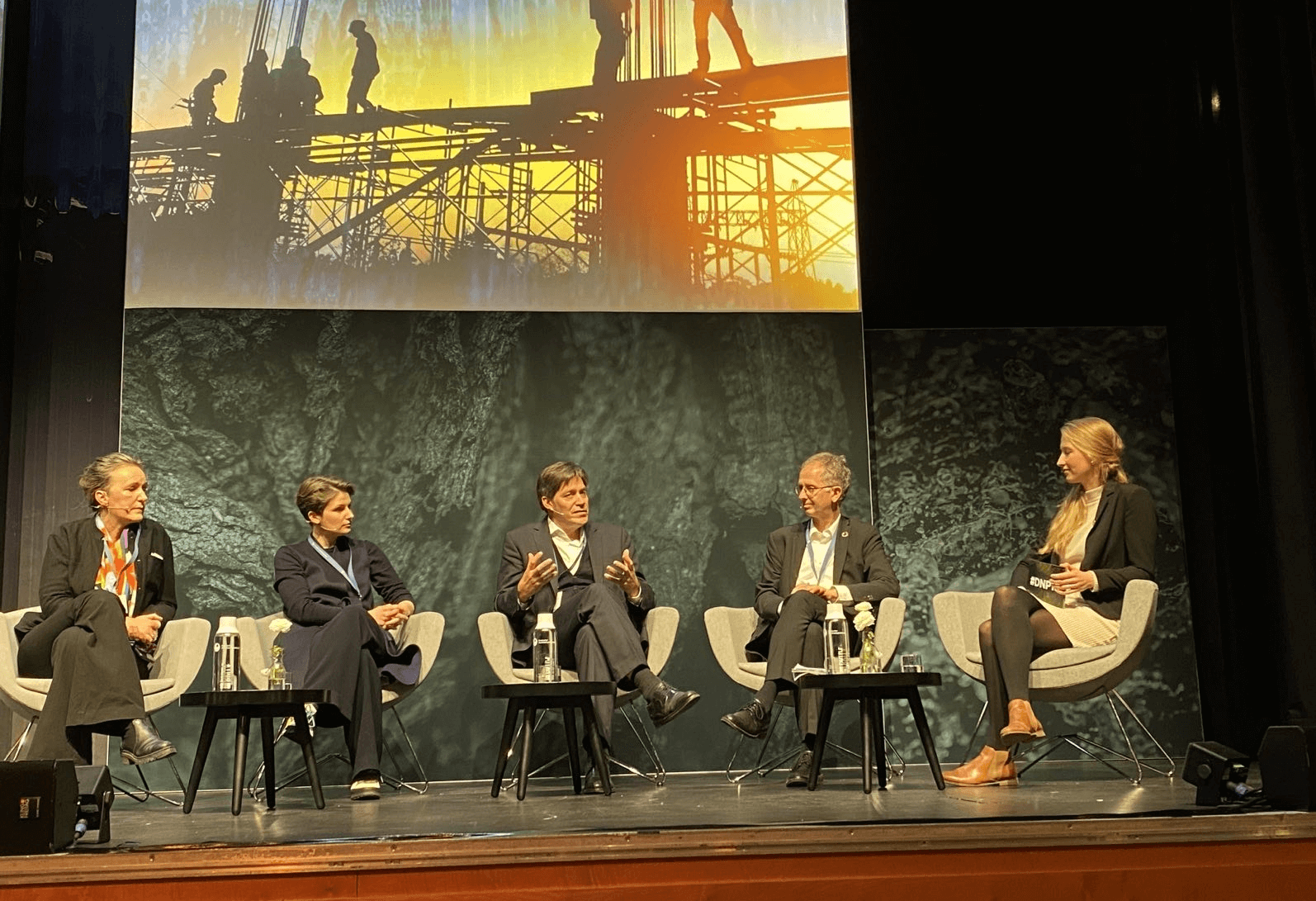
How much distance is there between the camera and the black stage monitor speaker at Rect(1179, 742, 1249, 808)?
304 centimetres

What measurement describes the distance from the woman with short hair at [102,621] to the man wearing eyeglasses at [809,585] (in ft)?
6.24

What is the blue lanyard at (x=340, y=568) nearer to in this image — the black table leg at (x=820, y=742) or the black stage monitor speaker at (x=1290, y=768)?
the black table leg at (x=820, y=742)

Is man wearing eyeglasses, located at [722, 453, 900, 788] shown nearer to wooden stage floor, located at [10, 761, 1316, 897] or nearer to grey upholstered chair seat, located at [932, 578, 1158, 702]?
grey upholstered chair seat, located at [932, 578, 1158, 702]

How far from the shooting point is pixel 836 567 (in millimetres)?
4926

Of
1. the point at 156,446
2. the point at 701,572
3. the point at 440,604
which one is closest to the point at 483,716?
the point at 440,604

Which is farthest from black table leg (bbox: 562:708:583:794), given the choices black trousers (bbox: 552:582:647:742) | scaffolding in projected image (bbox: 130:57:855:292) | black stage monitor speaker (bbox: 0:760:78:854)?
scaffolding in projected image (bbox: 130:57:855:292)

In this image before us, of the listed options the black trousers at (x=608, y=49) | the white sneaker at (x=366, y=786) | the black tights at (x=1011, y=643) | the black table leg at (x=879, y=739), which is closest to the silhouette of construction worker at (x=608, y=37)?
the black trousers at (x=608, y=49)

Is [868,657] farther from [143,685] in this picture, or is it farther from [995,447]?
[143,685]

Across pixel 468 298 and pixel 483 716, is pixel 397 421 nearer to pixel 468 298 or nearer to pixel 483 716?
pixel 468 298

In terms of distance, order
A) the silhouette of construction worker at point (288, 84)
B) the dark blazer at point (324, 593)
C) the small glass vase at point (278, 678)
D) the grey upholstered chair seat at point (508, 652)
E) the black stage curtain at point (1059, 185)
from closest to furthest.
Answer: the small glass vase at point (278, 678) → the dark blazer at point (324, 593) → the grey upholstered chair seat at point (508, 652) → the black stage curtain at point (1059, 185) → the silhouette of construction worker at point (288, 84)

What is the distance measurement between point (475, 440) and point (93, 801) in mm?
3144

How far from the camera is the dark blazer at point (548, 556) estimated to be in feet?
15.9

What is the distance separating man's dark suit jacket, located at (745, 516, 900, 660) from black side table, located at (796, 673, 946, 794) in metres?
0.61

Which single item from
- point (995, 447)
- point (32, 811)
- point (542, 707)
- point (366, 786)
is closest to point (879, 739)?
point (542, 707)
